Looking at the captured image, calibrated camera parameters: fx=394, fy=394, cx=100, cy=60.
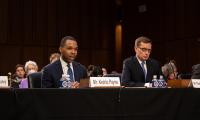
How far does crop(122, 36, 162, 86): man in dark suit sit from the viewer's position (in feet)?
15.7

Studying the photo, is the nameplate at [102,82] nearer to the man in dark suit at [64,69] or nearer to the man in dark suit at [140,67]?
the man in dark suit at [64,69]

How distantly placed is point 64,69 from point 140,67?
1002 millimetres

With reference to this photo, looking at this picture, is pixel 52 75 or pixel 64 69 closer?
pixel 52 75

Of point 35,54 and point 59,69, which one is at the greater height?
point 35,54

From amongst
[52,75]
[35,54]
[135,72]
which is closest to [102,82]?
[52,75]

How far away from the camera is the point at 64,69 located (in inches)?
174

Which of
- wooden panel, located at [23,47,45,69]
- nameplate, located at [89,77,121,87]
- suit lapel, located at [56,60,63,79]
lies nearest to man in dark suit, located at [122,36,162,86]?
suit lapel, located at [56,60,63,79]

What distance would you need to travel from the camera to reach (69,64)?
4.50 m

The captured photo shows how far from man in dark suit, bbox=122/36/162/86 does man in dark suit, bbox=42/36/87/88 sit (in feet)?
1.86
